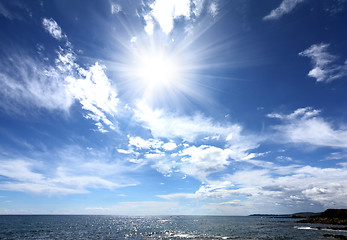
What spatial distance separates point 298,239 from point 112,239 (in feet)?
163

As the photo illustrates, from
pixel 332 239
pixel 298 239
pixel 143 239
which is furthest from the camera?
pixel 143 239

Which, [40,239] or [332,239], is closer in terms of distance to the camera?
[332,239]

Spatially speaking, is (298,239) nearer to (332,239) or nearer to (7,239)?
(332,239)

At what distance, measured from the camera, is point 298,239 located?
50906mm

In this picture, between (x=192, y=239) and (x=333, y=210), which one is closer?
(x=192, y=239)

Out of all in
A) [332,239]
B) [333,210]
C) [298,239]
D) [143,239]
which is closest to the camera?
[332,239]

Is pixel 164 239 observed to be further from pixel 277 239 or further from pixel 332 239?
pixel 332 239

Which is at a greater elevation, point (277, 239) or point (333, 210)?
point (333, 210)

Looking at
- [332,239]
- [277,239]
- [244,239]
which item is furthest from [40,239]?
[332,239]

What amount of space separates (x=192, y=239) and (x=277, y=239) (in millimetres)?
22428

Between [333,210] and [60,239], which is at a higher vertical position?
[333,210]

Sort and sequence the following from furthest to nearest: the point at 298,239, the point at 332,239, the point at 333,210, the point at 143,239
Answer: the point at 333,210 < the point at 143,239 < the point at 298,239 < the point at 332,239

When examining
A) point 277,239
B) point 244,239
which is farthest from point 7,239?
point 277,239

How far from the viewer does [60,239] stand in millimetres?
56531
